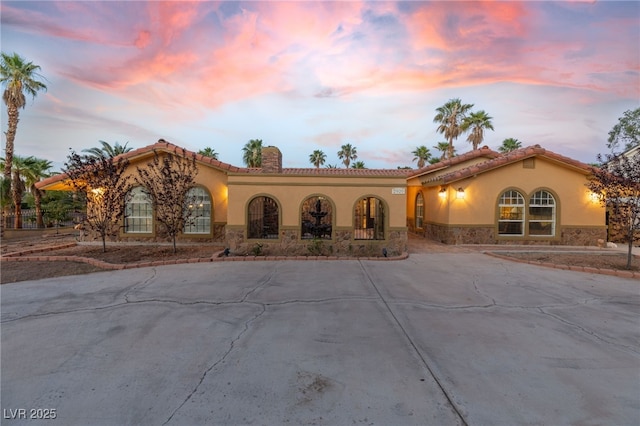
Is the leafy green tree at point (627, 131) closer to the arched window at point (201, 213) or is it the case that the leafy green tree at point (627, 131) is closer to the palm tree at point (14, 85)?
the arched window at point (201, 213)

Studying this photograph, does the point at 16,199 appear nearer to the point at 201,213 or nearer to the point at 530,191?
the point at 201,213

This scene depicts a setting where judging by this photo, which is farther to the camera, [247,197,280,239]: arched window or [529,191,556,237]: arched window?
[529,191,556,237]: arched window

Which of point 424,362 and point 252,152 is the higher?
point 252,152

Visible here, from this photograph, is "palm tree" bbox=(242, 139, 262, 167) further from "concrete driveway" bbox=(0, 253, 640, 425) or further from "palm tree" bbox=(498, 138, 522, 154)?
"palm tree" bbox=(498, 138, 522, 154)


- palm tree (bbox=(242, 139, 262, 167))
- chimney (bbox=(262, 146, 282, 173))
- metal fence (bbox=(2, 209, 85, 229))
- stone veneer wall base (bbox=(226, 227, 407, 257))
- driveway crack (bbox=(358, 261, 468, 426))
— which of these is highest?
palm tree (bbox=(242, 139, 262, 167))

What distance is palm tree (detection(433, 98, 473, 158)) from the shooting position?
3009cm

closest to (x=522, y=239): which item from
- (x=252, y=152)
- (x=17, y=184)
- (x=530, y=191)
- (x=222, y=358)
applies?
(x=530, y=191)

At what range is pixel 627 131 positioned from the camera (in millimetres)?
28859

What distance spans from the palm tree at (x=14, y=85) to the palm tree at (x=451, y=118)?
35.3 metres

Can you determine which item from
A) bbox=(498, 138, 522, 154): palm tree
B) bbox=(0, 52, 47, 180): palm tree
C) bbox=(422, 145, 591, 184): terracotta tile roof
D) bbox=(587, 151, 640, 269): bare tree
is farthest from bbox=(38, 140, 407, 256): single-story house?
bbox=(498, 138, 522, 154): palm tree

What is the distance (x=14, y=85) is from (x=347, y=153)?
40697 millimetres

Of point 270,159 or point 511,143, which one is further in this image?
point 511,143

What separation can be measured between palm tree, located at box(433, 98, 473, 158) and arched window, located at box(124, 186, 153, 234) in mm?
30202

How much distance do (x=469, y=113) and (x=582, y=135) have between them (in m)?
10.1
